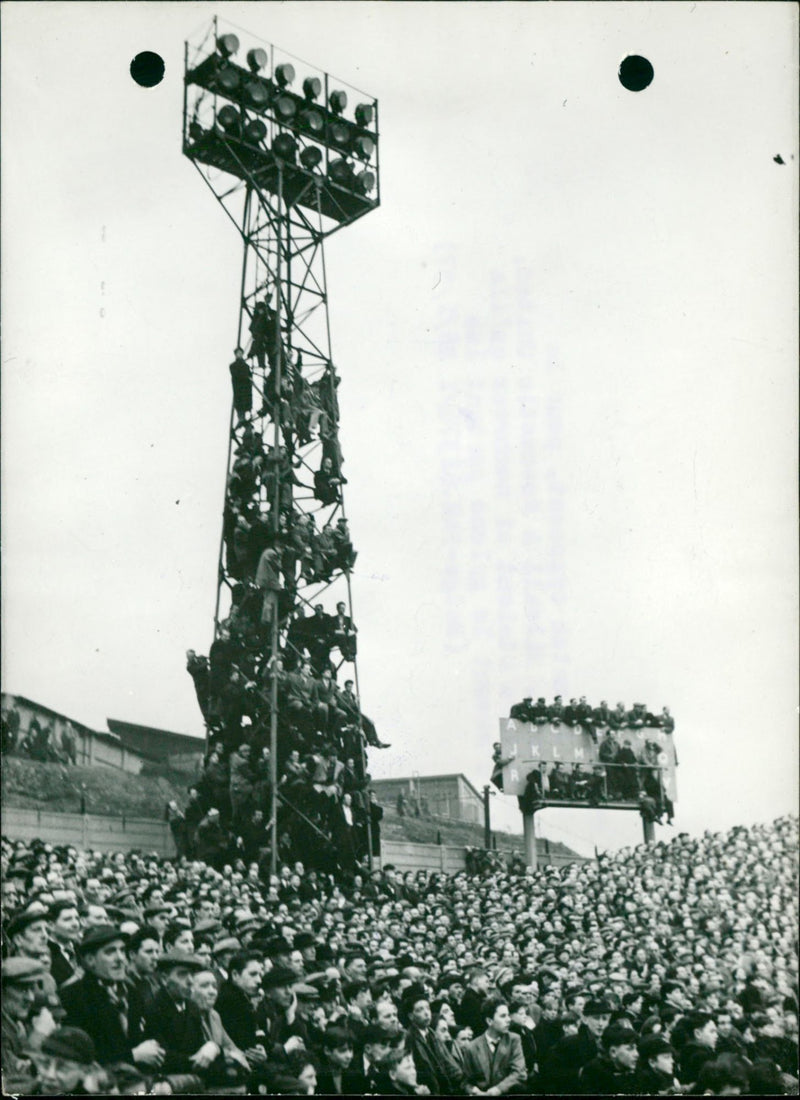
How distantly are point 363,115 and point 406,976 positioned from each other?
980cm

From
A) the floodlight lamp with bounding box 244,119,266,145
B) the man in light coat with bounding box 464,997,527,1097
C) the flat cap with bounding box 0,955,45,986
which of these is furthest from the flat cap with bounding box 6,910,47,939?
the floodlight lamp with bounding box 244,119,266,145

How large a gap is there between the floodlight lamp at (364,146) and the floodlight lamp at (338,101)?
1.29ft

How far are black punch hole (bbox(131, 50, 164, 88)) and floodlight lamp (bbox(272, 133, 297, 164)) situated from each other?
3.31m

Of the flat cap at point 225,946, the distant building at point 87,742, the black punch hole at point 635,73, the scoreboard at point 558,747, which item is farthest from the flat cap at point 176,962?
the black punch hole at point 635,73

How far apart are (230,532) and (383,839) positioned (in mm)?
3784

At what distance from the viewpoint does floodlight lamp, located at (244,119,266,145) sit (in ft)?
44.8

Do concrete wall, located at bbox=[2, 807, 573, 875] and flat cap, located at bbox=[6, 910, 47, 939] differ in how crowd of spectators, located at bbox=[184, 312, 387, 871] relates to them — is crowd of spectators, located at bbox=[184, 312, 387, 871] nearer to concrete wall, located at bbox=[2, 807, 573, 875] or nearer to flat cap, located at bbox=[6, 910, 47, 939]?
concrete wall, located at bbox=[2, 807, 573, 875]

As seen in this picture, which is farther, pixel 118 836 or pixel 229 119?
pixel 229 119

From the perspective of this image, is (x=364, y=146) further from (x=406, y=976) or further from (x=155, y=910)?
(x=406, y=976)

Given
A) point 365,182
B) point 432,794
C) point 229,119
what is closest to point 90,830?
point 432,794

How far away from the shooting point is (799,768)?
11.1 metres

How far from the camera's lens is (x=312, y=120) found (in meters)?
14.1

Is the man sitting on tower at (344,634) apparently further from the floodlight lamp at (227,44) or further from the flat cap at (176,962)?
the floodlight lamp at (227,44)

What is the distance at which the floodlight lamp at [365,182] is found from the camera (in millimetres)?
14227
